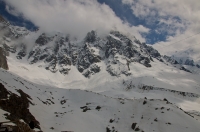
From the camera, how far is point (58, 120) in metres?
51.4

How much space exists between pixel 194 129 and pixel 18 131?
1535 inches

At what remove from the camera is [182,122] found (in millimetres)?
50531

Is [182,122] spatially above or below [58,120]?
above

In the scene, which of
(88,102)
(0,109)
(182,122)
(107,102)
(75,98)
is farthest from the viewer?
(75,98)

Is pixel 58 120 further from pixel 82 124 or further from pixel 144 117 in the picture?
pixel 144 117

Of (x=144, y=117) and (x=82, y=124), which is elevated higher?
(x=144, y=117)

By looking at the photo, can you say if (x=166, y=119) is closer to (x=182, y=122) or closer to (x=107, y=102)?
(x=182, y=122)

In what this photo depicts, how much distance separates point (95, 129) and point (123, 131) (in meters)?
7.05

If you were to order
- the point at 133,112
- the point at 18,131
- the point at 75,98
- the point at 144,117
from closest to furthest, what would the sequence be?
the point at 18,131
the point at 144,117
the point at 133,112
the point at 75,98

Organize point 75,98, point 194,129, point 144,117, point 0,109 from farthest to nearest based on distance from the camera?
point 75,98
point 144,117
point 194,129
point 0,109

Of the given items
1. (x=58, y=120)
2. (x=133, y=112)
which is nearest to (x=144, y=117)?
(x=133, y=112)

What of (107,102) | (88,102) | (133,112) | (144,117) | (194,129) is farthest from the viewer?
(88,102)

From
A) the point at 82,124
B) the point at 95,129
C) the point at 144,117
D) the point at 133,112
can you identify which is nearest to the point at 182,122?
the point at 144,117

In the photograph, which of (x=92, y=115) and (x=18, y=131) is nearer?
(x=18, y=131)
